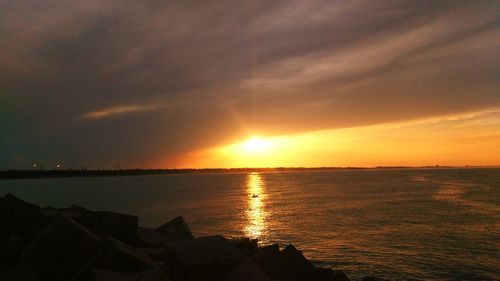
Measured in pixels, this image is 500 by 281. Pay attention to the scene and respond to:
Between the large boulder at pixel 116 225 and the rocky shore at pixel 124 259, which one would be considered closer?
the rocky shore at pixel 124 259

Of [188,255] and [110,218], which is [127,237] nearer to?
[110,218]

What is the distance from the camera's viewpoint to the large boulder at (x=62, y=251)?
9.06 m

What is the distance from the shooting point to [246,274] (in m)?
7.65

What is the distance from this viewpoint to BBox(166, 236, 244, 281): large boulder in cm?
793

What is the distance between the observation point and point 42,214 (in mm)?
13680

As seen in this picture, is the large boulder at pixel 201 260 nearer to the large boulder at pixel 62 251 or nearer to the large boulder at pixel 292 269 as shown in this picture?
the large boulder at pixel 62 251

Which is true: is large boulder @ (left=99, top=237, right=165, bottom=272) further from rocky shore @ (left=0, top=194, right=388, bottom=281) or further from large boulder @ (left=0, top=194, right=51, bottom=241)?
large boulder @ (left=0, top=194, right=51, bottom=241)

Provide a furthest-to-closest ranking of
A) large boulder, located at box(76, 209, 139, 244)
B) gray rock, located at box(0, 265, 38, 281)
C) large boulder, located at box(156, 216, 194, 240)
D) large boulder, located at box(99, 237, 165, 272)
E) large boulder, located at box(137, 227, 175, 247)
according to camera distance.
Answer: large boulder, located at box(156, 216, 194, 240) → large boulder, located at box(137, 227, 175, 247) → large boulder, located at box(76, 209, 139, 244) → large boulder, located at box(99, 237, 165, 272) → gray rock, located at box(0, 265, 38, 281)

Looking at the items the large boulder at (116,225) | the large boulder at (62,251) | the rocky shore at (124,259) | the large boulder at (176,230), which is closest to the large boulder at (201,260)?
the rocky shore at (124,259)

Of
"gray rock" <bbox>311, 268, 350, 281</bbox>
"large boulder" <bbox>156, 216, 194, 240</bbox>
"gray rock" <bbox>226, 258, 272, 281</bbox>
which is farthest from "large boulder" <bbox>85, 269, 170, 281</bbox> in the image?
"large boulder" <bbox>156, 216, 194, 240</bbox>

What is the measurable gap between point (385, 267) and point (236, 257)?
15.1 meters

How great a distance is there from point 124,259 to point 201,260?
1915mm

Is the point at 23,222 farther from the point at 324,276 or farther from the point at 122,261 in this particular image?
the point at 324,276

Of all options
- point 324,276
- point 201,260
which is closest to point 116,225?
point 201,260
